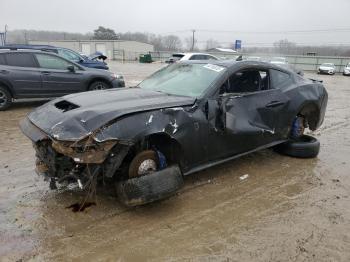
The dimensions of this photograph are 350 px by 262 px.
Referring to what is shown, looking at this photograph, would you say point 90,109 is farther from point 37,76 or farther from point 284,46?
point 284,46

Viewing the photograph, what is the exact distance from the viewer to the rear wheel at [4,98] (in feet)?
30.5

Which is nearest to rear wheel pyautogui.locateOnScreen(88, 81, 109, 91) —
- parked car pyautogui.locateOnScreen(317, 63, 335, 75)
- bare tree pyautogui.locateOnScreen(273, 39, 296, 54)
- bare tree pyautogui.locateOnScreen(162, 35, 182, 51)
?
parked car pyautogui.locateOnScreen(317, 63, 335, 75)

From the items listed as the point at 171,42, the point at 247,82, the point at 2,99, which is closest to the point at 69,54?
the point at 2,99

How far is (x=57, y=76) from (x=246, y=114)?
6.58m

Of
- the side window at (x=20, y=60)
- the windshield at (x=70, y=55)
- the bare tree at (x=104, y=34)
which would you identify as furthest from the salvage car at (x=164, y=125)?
the bare tree at (x=104, y=34)

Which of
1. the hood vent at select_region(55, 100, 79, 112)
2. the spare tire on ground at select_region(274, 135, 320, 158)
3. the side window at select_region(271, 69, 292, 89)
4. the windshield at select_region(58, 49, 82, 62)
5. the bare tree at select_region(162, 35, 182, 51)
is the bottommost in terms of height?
the spare tire on ground at select_region(274, 135, 320, 158)

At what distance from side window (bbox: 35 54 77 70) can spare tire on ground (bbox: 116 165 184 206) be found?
7.07 m

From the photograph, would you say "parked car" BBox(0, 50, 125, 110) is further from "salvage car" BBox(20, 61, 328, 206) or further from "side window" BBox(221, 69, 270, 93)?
"side window" BBox(221, 69, 270, 93)

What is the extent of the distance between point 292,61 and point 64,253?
44.5 meters

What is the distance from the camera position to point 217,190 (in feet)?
15.3

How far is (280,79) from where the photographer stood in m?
5.81

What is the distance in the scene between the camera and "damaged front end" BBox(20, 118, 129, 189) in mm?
3529

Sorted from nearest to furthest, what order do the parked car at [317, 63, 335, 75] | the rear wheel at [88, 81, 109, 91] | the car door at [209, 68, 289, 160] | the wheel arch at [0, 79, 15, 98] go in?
the car door at [209, 68, 289, 160] → the wheel arch at [0, 79, 15, 98] → the rear wheel at [88, 81, 109, 91] → the parked car at [317, 63, 335, 75]

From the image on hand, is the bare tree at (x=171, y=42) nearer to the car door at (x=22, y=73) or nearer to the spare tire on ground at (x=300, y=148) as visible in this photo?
the car door at (x=22, y=73)
